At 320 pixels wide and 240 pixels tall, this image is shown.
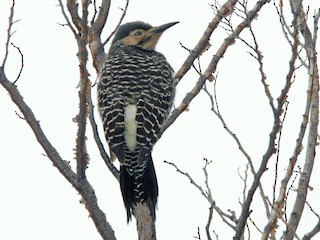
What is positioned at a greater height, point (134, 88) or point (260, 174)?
point (134, 88)

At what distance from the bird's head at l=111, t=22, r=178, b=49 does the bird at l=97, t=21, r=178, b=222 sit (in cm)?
10

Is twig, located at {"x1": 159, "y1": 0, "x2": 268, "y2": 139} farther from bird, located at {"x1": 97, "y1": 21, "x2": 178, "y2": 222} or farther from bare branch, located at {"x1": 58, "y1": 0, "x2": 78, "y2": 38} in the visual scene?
bare branch, located at {"x1": 58, "y1": 0, "x2": 78, "y2": 38}

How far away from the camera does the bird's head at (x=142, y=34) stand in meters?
8.26

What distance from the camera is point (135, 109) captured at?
6691 millimetres

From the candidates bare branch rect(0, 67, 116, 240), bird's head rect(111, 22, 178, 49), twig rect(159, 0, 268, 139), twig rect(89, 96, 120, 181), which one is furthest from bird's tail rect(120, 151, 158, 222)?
bird's head rect(111, 22, 178, 49)

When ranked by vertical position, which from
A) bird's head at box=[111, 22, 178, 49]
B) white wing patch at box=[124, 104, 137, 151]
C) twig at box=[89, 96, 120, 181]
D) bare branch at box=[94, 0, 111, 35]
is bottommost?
twig at box=[89, 96, 120, 181]

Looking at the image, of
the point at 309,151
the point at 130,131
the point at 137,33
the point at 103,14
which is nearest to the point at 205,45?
the point at 103,14

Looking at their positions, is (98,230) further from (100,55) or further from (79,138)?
(100,55)

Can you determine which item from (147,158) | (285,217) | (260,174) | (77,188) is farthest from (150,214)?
(260,174)

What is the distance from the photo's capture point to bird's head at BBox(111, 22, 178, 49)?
8.26 m

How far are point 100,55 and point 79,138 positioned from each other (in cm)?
268

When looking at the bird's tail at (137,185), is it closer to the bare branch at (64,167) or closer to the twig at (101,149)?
the twig at (101,149)

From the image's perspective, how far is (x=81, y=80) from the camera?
195 inches

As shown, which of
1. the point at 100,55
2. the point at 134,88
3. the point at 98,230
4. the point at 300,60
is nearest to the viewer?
the point at 98,230
